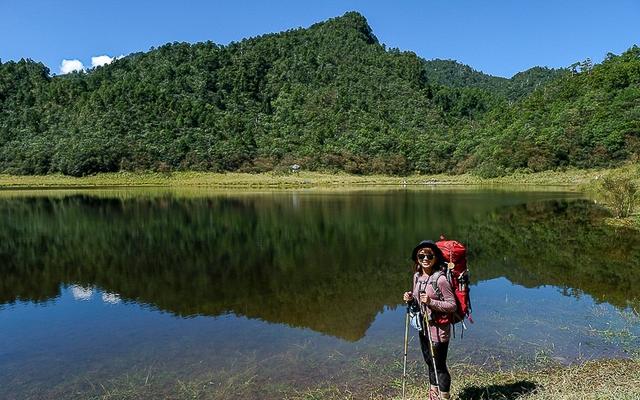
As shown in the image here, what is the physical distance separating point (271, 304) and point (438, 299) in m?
9.25

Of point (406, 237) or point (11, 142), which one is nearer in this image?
point (406, 237)

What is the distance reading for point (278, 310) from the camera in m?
14.3

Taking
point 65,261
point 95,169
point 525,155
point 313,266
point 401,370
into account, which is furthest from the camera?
point 95,169

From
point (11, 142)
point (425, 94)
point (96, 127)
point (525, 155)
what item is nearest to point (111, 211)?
point (525, 155)

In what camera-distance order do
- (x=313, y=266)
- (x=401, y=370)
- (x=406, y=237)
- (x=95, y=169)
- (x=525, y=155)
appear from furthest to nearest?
(x=95, y=169) → (x=525, y=155) → (x=406, y=237) → (x=313, y=266) → (x=401, y=370)

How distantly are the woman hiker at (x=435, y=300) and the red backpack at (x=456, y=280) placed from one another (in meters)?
0.03

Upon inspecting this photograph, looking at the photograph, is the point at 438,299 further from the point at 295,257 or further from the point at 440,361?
the point at 295,257

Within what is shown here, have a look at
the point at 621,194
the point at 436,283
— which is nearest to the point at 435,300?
the point at 436,283

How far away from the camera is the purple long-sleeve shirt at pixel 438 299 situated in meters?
6.38

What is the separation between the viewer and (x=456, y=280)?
6.61m

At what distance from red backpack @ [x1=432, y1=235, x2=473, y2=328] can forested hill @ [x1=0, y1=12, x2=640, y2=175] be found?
10180 centimetres

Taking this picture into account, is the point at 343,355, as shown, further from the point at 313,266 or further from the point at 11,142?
the point at 11,142

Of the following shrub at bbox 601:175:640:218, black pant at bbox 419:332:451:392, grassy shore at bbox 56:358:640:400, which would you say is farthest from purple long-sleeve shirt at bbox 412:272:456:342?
shrub at bbox 601:175:640:218

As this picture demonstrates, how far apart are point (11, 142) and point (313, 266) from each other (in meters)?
153
